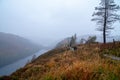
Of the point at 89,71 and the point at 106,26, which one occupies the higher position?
the point at 106,26

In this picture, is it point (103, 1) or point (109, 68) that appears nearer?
point (109, 68)

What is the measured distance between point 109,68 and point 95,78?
90 cm

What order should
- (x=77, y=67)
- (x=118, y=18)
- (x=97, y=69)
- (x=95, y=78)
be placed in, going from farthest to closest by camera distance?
(x=118, y=18), (x=77, y=67), (x=97, y=69), (x=95, y=78)

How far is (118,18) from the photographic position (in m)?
37.9

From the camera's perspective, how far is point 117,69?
725 cm

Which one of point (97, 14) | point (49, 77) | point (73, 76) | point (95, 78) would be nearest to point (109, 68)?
point (95, 78)

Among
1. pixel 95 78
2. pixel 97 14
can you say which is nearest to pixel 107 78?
Result: pixel 95 78

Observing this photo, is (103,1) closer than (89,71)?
No

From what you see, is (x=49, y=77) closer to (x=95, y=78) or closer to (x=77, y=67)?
(x=77, y=67)

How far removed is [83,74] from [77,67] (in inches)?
36.0

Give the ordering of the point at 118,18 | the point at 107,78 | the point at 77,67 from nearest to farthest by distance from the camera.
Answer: the point at 107,78
the point at 77,67
the point at 118,18

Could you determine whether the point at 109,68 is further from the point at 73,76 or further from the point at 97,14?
the point at 97,14

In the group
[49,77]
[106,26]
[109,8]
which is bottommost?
[49,77]

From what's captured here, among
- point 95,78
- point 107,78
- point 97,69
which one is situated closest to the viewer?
point 107,78
